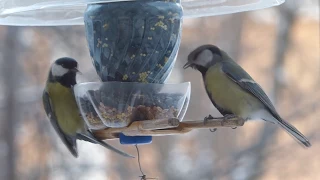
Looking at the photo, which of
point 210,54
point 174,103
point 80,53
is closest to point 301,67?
point 80,53

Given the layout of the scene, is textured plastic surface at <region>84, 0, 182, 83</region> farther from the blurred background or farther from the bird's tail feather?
the blurred background

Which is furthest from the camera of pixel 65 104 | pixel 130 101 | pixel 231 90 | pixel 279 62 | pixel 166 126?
pixel 279 62

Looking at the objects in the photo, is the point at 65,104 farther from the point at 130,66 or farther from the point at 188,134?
the point at 188,134

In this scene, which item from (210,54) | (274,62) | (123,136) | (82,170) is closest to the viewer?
(123,136)

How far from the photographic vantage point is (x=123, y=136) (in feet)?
5.09

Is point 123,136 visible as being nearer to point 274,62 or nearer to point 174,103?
point 174,103

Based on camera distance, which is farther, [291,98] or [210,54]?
[291,98]

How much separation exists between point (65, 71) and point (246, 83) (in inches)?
21.6

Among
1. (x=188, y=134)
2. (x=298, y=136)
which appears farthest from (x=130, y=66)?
(x=188, y=134)

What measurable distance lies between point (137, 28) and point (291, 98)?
6.96ft

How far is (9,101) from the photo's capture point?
341cm

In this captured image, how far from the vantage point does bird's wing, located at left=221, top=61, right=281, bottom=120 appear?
1.70 meters

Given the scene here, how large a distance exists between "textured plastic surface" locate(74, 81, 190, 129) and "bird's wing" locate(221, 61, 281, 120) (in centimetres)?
22

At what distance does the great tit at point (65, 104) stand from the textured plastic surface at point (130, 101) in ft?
0.75
